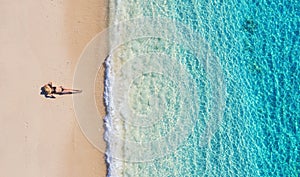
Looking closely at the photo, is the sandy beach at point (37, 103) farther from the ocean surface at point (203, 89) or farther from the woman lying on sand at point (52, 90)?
the ocean surface at point (203, 89)

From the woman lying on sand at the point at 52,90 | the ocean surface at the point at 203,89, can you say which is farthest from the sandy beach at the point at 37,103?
the ocean surface at the point at 203,89

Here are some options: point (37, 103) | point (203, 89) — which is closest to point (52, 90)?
point (37, 103)

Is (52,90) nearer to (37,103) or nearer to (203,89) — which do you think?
(37,103)

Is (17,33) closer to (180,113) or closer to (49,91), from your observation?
(49,91)

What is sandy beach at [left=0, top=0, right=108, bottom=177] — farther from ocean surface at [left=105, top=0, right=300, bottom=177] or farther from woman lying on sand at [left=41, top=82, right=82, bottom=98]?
ocean surface at [left=105, top=0, right=300, bottom=177]


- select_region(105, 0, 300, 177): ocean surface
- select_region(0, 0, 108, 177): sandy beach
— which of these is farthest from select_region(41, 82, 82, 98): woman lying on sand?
select_region(105, 0, 300, 177): ocean surface

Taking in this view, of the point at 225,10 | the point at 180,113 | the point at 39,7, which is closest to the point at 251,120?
the point at 180,113
